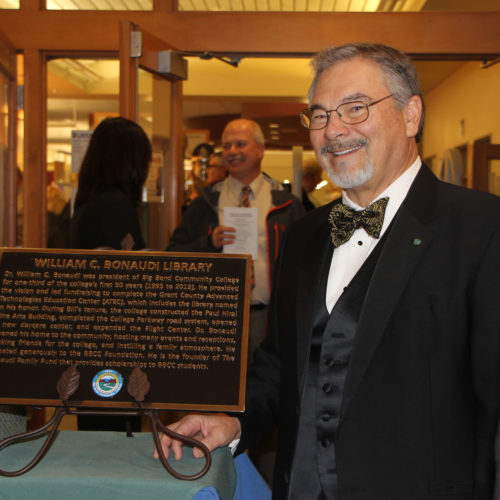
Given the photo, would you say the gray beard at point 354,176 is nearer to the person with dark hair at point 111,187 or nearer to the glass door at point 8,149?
the person with dark hair at point 111,187

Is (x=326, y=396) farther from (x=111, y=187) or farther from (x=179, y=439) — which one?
(x=111, y=187)

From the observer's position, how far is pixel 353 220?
59.9 inches

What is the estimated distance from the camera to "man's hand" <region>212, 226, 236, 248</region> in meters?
3.44

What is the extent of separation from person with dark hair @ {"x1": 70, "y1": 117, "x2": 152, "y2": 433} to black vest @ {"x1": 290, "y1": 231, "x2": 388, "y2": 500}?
1.27 meters

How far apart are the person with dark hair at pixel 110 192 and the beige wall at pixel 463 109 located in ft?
17.0

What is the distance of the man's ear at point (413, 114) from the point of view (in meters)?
1.55

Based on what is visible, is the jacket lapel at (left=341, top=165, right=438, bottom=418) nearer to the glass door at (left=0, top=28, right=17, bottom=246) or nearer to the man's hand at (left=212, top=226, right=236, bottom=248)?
the man's hand at (left=212, top=226, right=236, bottom=248)

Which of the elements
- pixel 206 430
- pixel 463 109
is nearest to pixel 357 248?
pixel 206 430

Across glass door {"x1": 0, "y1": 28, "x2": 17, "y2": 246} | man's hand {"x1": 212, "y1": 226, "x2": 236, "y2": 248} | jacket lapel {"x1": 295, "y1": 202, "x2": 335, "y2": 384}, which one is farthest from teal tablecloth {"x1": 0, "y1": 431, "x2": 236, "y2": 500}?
glass door {"x1": 0, "y1": 28, "x2": 17, "y2": 246}

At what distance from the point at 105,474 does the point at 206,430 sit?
28 centimetres

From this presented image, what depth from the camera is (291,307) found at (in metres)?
1.59

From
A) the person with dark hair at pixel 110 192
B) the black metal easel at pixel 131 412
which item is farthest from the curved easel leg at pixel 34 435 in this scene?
the person with dark hair at pixel 110 192

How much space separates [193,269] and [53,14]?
3.69 metres

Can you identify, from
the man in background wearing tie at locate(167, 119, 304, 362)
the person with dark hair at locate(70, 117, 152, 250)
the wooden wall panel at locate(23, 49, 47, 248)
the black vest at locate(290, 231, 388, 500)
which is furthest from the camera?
the wooden wall panel at locate(23, 49, 47, 248)
